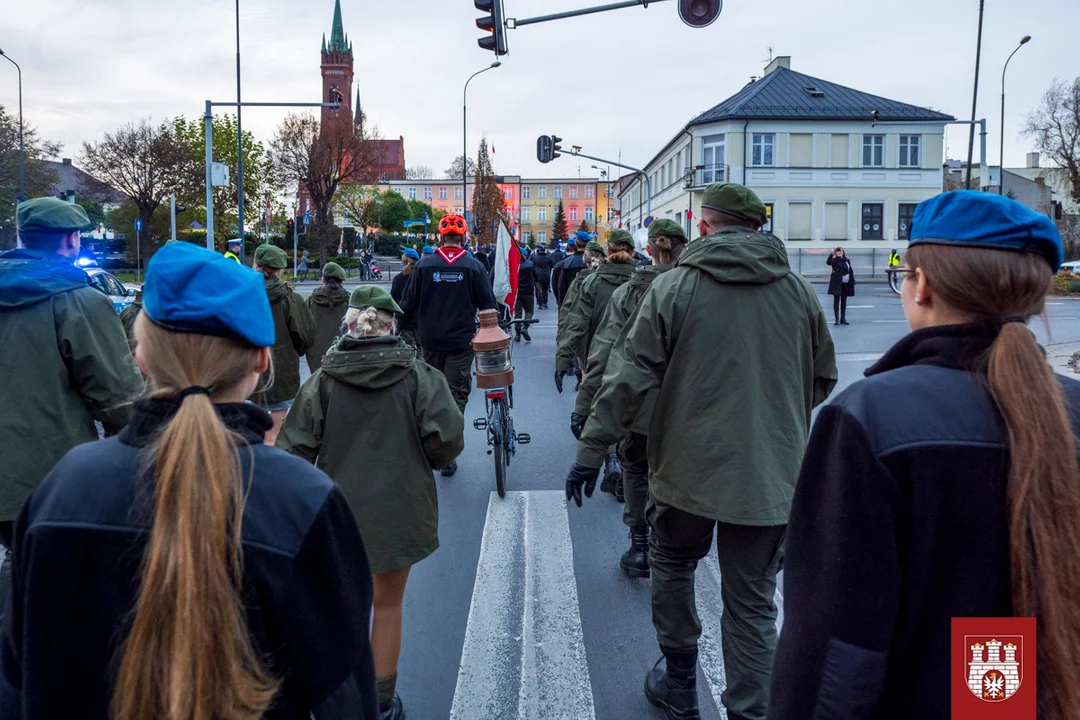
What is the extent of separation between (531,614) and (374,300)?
2035 mm

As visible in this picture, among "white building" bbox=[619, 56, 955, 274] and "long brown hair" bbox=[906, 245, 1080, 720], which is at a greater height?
"white building" bbox=[619, 56, 955, 274]

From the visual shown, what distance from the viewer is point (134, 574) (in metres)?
1.64

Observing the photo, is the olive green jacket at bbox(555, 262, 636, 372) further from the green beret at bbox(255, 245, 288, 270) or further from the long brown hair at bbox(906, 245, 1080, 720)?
the long brown hair at bbox(906, 245, 1080, 720)

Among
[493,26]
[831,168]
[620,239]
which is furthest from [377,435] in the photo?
[831,168]

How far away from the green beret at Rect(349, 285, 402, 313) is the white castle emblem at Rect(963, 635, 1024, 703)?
2903mm

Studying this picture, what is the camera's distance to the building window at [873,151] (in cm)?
5556

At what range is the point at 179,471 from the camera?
159 centimetres

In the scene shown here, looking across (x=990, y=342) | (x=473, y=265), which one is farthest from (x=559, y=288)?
(x=990, y=342)

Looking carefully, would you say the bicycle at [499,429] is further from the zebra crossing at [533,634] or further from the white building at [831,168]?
the white building at [831,168]

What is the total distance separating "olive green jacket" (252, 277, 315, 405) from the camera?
783cm

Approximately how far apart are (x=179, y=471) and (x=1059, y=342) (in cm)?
2058

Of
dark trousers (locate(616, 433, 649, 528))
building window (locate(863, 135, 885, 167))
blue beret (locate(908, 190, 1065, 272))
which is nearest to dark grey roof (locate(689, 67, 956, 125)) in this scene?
building window (locate(863, 135, 885, 167))

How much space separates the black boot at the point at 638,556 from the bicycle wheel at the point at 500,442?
6.01 ft

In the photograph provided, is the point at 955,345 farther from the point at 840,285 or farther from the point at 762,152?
the point at 762,152
